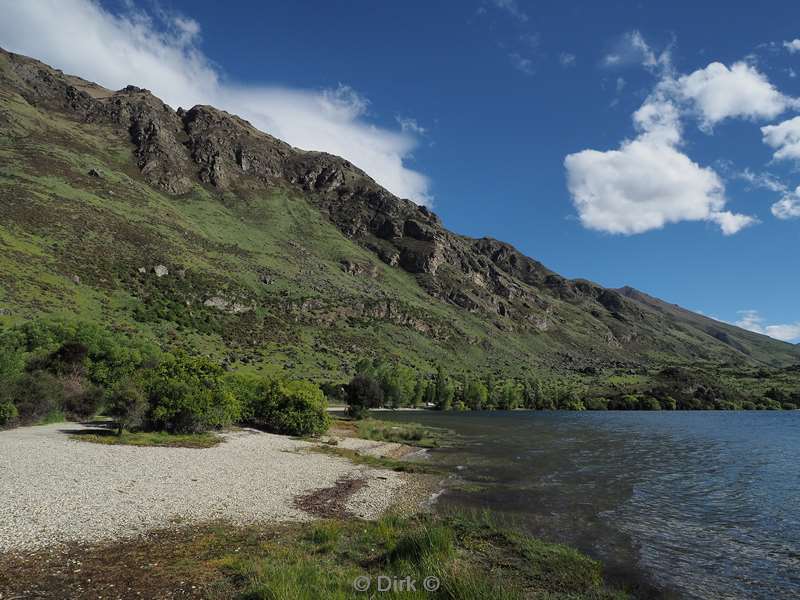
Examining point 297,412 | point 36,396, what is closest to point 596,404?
point 297,412

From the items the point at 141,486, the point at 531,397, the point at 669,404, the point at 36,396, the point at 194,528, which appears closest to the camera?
the point at 194,528

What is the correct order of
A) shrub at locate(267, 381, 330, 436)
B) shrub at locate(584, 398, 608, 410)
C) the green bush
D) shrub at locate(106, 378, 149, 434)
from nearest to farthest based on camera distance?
shrub at locate(106, 378, 149, 434), the green bush, shrub at locate(267, 381, 330, 436), shrub at locate(584, 398, 608, 410)

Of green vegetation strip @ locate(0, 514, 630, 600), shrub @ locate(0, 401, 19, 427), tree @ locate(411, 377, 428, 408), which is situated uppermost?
green vegetation strip @ locate(0, 514, 630, 600)

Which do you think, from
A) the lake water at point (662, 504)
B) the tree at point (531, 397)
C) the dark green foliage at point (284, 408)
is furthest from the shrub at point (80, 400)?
the tree at point (531, 397)

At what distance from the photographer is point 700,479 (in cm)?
3766

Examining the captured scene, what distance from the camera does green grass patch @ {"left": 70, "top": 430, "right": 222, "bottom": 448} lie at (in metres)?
37.6

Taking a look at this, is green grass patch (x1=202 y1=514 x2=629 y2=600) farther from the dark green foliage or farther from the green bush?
the dark green foliage

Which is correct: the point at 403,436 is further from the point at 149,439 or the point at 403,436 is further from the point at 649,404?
the point at 649,404

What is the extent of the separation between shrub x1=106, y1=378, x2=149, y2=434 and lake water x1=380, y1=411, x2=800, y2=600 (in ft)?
95.4

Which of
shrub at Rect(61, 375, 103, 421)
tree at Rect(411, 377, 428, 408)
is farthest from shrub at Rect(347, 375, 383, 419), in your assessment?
shrub at Rect(61, 375, 103, 421)

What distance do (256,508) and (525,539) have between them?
500 inches

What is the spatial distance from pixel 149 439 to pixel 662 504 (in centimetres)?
4066

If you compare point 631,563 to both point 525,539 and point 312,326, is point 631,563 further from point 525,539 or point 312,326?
point 312,326

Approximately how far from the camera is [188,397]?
44.4m
